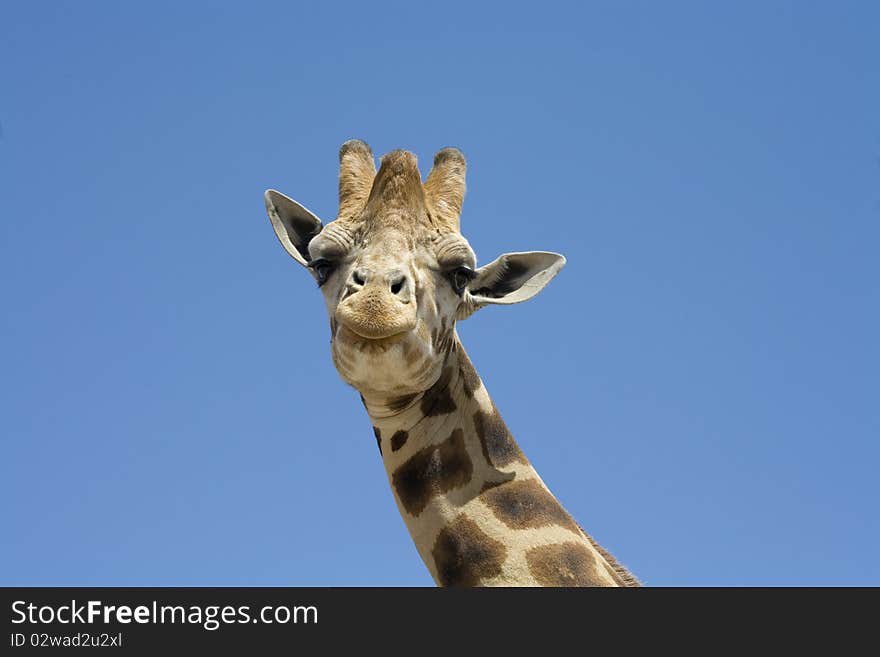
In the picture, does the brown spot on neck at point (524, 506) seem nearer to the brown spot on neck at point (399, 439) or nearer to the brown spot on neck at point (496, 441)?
the brown spot on neck at point (496, 441)

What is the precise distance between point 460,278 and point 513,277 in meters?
0.73

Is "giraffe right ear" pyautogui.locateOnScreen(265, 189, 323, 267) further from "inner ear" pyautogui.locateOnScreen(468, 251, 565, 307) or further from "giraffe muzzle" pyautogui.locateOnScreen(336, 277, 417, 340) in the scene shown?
"giraffe muzzle" pyautogui.locateOnScreen(336, 277, 417, 340)

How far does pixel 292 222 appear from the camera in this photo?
38.3 ft

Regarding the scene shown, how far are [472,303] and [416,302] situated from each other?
1.01 m

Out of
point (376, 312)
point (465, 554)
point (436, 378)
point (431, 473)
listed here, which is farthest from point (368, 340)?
point (465, 554)

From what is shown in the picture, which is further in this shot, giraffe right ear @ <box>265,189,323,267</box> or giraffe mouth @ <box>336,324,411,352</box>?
giraffe right ear @ <box>265,189,323,267</box>

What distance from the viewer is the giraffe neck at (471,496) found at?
10.1 meters

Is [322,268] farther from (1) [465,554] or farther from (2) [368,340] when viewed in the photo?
(1) [465,554]

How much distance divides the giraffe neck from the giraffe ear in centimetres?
50

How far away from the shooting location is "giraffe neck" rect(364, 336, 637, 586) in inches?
399

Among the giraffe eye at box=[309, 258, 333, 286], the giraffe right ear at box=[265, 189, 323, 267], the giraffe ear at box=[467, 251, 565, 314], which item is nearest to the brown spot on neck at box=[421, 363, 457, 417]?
the giraffe ear at box=[467, 251, 565, 314]

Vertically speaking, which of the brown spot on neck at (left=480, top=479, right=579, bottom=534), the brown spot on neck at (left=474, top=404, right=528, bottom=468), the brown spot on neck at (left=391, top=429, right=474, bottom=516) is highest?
the brown spot on neck at (left=474, top=404, right=528, bottom=468)

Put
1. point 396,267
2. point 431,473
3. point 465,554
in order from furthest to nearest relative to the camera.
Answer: point 431,473
point 465,554
point 396,267
